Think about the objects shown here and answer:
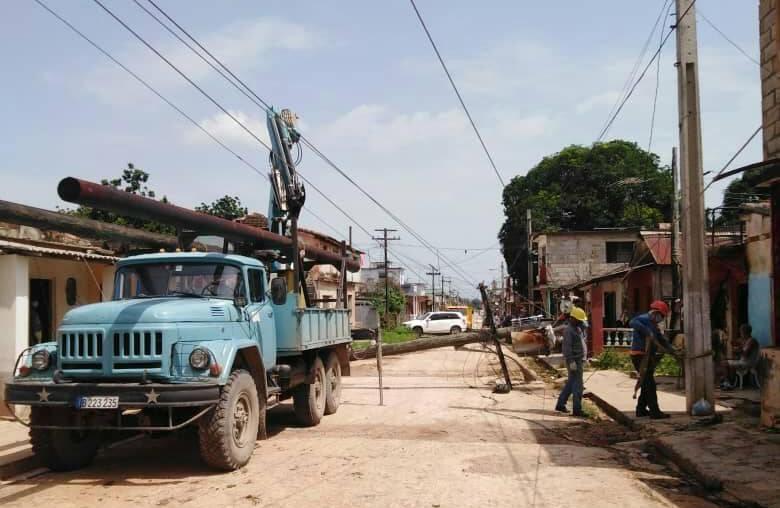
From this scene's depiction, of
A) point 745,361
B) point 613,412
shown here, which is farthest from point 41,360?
point 745,361

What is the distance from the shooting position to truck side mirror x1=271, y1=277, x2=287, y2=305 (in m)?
9.58

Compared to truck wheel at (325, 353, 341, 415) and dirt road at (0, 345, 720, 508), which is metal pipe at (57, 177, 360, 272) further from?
dirt road at (0, 345, 720, 508)

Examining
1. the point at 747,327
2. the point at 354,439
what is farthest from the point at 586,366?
the point at 354,439

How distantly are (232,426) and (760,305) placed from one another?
12.6m

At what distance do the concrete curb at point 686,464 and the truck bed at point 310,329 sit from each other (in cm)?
500

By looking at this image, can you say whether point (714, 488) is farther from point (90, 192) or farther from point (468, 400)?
point (468, 400)

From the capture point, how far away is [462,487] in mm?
7102

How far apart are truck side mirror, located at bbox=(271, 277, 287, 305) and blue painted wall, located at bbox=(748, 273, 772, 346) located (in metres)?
10.8

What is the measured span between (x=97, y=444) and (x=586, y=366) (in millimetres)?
16363

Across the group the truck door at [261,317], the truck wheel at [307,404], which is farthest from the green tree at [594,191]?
the truck door at [261,317]

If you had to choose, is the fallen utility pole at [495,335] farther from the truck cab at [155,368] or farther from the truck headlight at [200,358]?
the truck headlight at [200,358]

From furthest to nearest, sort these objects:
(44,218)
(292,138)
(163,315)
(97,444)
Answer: (292,138)
(44,218)
(97,444)
(163,315)

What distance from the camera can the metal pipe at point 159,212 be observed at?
7344 millimetres

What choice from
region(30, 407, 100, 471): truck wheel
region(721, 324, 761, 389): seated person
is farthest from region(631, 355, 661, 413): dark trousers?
region(30, 407, 100, 471): truck wheel
